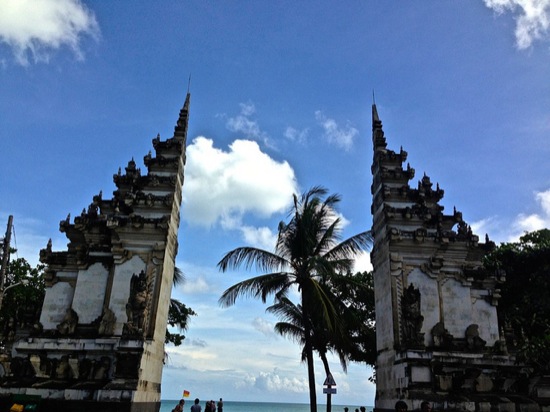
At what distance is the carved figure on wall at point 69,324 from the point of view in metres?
19.9

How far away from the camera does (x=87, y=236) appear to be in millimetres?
22766

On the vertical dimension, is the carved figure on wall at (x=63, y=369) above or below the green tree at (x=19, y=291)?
below

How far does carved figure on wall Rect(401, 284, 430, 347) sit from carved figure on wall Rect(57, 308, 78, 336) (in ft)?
42.7

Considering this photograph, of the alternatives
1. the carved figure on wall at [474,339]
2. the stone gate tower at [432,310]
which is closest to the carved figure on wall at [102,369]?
the stone gate tower at [432,310]

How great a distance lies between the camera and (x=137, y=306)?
19.2 metres

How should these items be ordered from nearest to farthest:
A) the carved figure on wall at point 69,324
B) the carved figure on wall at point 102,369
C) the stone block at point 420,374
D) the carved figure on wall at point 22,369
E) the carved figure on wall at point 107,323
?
the stone block at point 420,374
the carved figure on wall at point 22,369
the carved figure on wall at point 102,369
the carved figure on wall at point 107,323
the carved figure on wall at point 69,324

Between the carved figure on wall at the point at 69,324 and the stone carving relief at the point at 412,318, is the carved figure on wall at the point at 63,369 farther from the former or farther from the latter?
the stone carving relief at the point at 412,318

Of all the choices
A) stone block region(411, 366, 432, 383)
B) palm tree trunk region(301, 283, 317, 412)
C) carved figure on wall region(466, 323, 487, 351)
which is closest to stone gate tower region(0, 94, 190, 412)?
palm tree trunk region(301, 283, 317, 412)

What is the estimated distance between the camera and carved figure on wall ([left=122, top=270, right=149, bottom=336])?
1869 cm

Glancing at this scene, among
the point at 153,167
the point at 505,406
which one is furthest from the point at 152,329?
the point at 505,406

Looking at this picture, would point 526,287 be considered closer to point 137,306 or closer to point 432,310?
point 432,310

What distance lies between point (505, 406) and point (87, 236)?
59.6ft

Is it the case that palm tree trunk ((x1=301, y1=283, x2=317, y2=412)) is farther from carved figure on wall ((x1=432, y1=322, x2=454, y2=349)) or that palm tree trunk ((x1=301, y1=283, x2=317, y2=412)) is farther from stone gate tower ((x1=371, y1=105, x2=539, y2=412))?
carved figure on wall ((x1=432, y1=322, x2=454, y2=349))

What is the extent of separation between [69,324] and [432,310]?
48.1 ft
